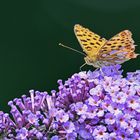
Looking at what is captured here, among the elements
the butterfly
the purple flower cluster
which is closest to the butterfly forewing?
the butterfly

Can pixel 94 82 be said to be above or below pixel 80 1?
below

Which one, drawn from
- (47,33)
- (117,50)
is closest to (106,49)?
(117,50)

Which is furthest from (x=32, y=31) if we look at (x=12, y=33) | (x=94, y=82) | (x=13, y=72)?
(x=94, y=82)

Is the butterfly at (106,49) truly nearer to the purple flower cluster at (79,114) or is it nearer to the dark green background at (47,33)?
the purple flower cluster at (79,114)

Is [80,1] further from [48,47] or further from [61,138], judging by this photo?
[61,138]

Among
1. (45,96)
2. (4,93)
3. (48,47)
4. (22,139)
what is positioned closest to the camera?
(22,139)

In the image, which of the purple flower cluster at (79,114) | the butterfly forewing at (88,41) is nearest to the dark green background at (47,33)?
the butterfly forewing at (88,41)

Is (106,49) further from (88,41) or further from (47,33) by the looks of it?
(47,33)

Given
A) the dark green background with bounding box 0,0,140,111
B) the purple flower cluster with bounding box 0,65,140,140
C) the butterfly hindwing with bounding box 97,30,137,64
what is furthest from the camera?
the dark green background with bounding box 0,0,140,111

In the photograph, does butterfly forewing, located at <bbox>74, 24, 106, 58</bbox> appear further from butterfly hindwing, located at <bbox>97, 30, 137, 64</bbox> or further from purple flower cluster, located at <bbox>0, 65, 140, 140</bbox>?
purple flower cluster, located at <bbox>0, 65, 140, 140</bbox>
